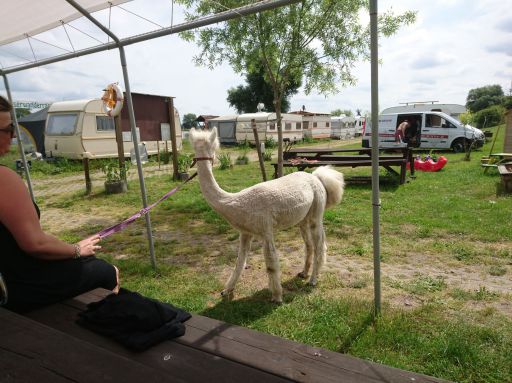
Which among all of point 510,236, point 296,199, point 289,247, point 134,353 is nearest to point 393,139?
point 510,236

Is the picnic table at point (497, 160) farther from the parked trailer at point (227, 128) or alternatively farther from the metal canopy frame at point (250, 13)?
the parked trailer at point (227, 128)

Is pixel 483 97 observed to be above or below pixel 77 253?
above

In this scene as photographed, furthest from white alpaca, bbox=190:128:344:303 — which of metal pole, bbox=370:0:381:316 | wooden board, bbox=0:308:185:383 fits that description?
wooden board, bbox=0:308:185:383

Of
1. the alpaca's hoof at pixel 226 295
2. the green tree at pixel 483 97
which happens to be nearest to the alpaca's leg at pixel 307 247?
the alpaca's hoof at pixel 226 295

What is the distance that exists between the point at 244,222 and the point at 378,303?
153 centimetres

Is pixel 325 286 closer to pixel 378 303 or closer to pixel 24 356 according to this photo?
pixel 378 303

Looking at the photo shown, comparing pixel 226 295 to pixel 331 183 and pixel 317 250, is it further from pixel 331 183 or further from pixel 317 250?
pixel 331 183

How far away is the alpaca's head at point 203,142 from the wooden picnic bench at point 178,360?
194cm

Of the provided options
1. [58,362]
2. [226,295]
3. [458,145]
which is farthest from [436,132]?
[58,362]

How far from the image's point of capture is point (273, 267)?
3.60 m

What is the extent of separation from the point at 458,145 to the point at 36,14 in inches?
764

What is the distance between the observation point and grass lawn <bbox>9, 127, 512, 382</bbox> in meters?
2.88

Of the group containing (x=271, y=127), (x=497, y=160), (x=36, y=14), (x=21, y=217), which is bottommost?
(x=497, y=160)

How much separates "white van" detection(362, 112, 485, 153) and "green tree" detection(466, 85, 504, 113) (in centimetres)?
4735
